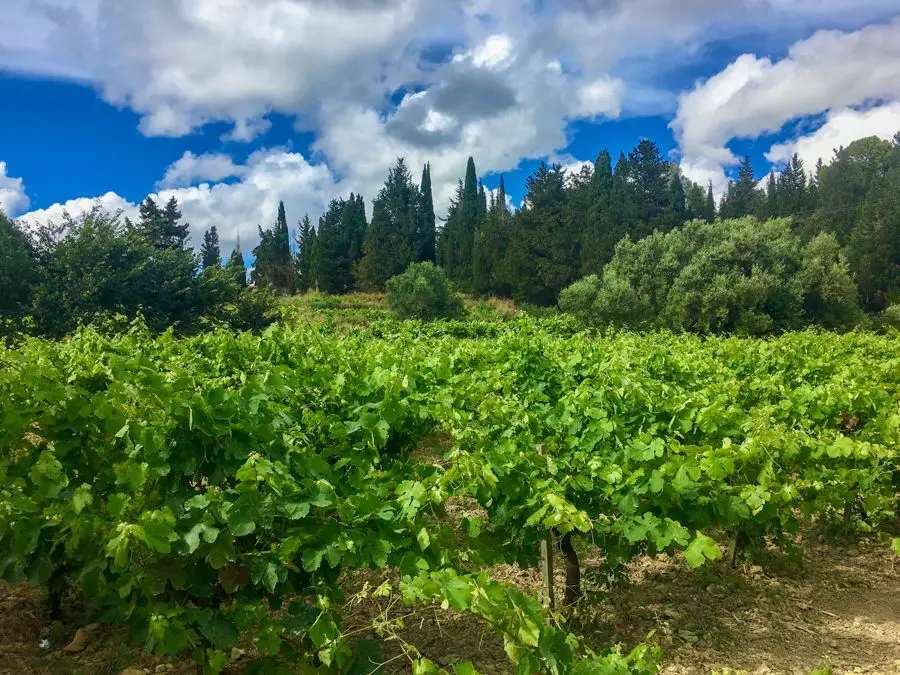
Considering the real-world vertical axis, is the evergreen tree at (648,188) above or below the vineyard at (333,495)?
above

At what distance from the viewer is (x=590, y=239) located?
35844 millimetres

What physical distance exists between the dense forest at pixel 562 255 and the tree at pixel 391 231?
109 mm

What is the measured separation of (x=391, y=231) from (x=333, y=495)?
4117 centimetres

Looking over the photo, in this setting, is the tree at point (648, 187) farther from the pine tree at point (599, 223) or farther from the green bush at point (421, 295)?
the green bush at point (421, 295)

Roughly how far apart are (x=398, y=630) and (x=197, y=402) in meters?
2.15

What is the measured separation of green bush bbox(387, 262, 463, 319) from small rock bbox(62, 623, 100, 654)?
86.3ft

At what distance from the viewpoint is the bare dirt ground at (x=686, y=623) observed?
9.43 ft

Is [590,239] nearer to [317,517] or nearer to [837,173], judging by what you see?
[837,173]

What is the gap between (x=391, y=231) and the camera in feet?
139

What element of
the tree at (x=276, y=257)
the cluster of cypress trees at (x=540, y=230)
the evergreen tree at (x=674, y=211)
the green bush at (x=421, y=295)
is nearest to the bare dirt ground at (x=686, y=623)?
the green bush at (x=421, y=295)

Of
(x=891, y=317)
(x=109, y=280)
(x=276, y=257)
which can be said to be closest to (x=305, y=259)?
(x=276, y=257)

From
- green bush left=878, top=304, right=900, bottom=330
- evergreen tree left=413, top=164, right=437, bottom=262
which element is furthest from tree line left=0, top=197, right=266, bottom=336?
green bush left=878, top=304, right=900, bottom=330

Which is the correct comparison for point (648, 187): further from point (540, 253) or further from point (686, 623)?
point (686, 623)

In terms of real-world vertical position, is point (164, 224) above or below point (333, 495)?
above
